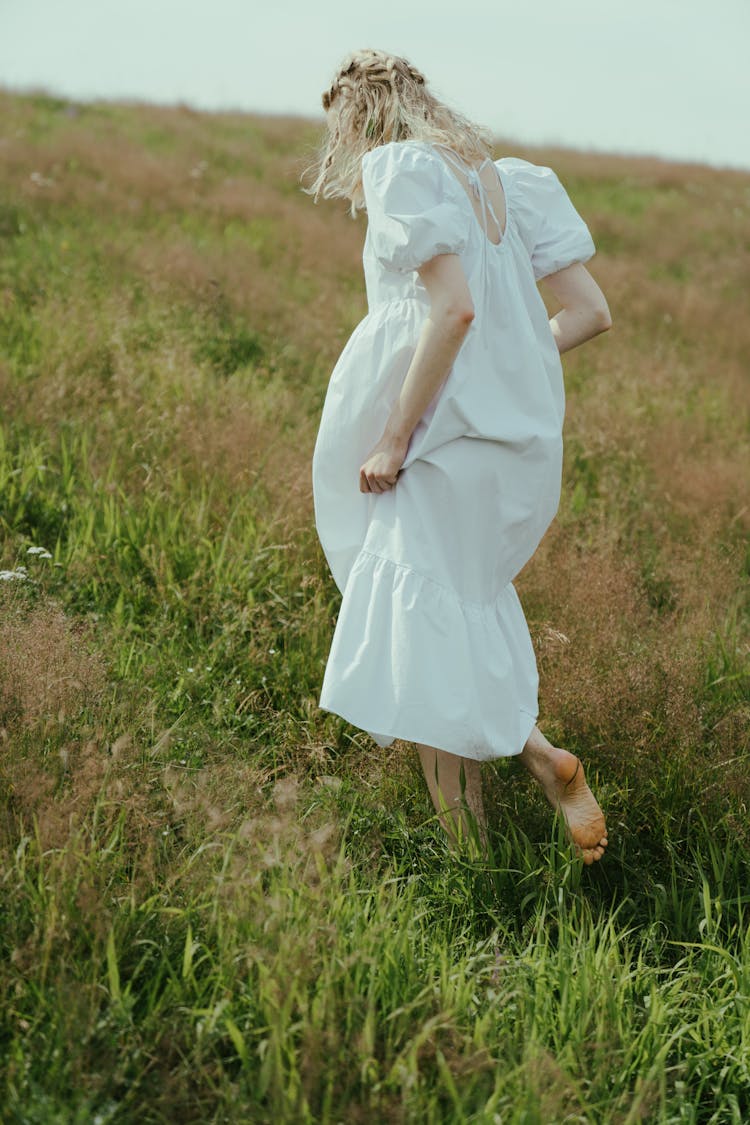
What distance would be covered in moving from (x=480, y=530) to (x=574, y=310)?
29.3 inches

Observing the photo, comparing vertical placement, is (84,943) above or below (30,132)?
below

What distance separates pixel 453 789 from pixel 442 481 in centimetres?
80

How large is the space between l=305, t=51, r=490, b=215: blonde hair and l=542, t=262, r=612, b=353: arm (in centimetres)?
41

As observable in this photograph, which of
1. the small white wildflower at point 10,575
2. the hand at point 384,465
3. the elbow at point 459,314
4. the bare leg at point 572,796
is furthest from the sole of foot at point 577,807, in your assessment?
the small white wildflower at point 10,575

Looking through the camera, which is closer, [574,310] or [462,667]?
[462,667]

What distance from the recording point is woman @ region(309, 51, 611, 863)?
7.73 feet

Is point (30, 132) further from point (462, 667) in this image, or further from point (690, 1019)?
point (690, 1019)

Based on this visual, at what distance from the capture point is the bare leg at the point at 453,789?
2.60 meters

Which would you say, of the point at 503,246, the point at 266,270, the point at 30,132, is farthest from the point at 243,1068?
the point at 30,132

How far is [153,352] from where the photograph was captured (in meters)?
5.47

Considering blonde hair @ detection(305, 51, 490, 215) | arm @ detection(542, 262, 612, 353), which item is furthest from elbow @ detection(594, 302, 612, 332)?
blonde hair @ detection(305, 51, 490, 215)

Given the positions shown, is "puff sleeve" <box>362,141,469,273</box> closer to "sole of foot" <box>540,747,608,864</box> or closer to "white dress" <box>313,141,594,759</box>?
"white dress" <box>313,141,594,759</box>

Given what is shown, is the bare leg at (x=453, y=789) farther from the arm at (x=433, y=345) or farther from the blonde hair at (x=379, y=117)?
the blonde hair at (x=379, y=117)

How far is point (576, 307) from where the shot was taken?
284cm
